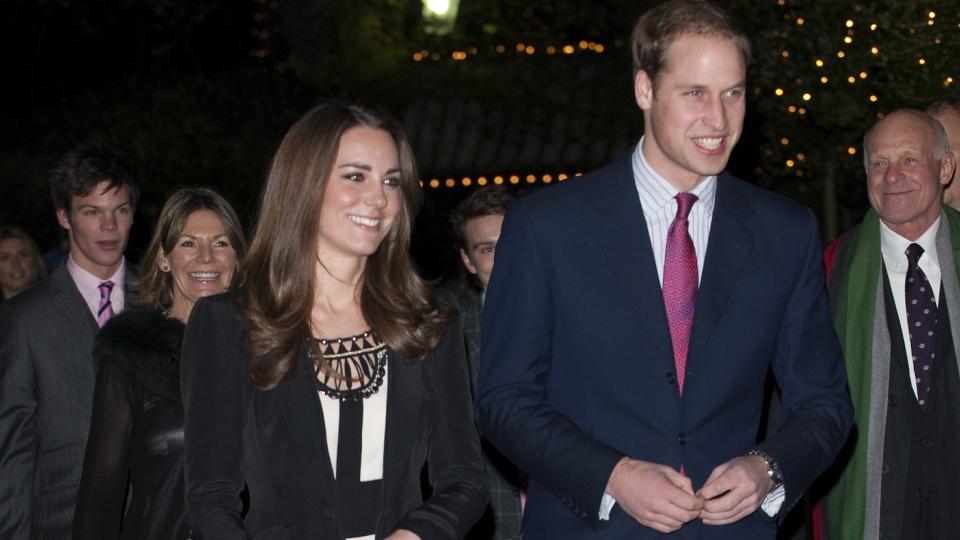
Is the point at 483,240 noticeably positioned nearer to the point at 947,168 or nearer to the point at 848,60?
the point at 947,168

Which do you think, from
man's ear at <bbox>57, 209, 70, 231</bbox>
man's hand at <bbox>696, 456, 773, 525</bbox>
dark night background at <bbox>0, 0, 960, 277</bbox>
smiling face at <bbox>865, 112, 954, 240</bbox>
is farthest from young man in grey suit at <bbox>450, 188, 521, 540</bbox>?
dark night background at <bbox>0, 0, 960, 277</bbox>

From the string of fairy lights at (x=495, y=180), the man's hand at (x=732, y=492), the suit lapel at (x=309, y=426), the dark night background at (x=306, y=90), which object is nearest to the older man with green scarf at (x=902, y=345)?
the man's hand at (x=732, y=492)

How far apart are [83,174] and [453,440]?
10.5 ft

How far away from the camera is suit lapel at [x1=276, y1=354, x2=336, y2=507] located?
4.16 m

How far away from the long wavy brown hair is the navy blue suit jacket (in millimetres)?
269

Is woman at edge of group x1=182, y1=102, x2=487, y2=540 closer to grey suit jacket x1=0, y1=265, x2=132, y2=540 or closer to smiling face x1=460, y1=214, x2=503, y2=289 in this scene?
grey suit jacket x1=0, y1=265, x2=132, y2=540

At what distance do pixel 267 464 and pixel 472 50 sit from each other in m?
12.8

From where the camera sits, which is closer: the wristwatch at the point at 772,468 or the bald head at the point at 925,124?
the wristwatch at the point at 772,468

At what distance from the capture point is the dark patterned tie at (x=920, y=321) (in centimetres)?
593

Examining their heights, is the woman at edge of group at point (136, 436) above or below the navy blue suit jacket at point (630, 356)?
below

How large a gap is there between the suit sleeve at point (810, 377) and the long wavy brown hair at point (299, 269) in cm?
103

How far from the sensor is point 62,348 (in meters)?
6.46

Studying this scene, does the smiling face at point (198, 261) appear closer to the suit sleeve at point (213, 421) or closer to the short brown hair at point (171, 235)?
the short brown hair at point (171, 235)

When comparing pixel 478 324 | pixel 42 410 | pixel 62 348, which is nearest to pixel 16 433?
pixel 42 410
